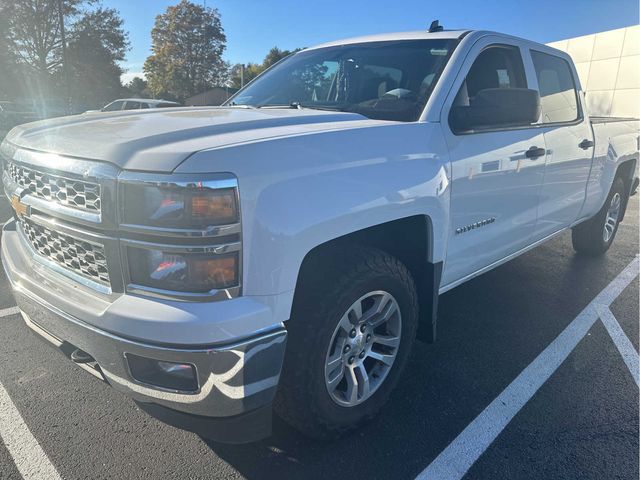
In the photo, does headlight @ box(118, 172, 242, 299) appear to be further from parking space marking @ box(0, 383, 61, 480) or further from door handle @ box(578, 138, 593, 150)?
door handle @ box(578, 138, 593, 150)

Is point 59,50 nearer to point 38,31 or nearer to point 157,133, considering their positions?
point 38,31

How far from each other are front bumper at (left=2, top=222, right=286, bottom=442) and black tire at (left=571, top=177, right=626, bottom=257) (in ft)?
15.3

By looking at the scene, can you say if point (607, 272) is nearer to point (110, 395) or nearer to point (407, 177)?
point (407, 177)

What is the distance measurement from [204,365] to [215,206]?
1.81ft

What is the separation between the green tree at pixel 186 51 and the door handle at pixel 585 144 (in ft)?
165

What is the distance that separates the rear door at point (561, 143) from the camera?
3570 millimetres

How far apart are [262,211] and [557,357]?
2.53 metres

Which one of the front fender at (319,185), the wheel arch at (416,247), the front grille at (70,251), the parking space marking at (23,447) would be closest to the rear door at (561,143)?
the wheel arch at (416,247)

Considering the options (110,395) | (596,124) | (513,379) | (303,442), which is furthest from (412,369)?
(596,124)

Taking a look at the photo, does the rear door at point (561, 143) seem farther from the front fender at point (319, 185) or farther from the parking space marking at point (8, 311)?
the parking space marking at point (8, 311)

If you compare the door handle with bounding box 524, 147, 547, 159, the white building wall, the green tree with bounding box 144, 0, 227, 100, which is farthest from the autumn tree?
the door handle with bounding box 524, 147, 547, 159

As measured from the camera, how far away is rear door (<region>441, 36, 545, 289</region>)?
8.65 feet

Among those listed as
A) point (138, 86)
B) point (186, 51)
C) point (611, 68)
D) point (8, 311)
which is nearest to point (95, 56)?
point (186, 51)

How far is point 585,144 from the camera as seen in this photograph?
13.4 ft
